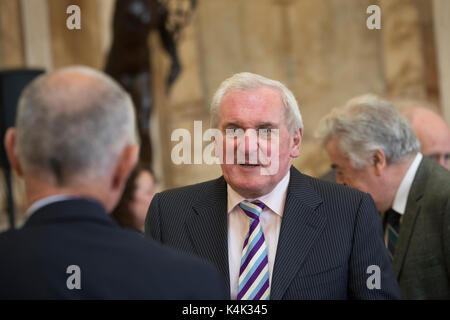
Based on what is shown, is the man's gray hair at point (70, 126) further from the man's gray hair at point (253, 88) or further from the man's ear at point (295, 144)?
the man's ear at point (295, 144)

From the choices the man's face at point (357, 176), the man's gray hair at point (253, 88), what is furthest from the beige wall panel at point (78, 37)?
the man's gray hair at point (253, 88)

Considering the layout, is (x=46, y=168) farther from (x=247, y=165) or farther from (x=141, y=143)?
(x=141, y=143)

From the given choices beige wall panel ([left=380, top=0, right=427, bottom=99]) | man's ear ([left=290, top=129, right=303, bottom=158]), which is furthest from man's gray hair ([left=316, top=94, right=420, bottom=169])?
beige wall panel ([left=380, top=0, right=427, bottom=99])

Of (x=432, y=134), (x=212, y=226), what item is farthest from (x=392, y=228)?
(x=432, y=134)

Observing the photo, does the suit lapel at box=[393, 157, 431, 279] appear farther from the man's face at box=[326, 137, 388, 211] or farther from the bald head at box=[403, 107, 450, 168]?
the bald head at box=[403, 107, 450, 168]

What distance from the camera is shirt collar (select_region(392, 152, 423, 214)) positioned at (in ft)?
11.9

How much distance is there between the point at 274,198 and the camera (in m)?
2.78

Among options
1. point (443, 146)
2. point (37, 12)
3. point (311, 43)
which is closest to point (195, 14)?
point (311, 43)

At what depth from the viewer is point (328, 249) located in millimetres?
2648

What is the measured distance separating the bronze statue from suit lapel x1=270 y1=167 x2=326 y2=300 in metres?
6.42

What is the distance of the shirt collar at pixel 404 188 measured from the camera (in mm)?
3642

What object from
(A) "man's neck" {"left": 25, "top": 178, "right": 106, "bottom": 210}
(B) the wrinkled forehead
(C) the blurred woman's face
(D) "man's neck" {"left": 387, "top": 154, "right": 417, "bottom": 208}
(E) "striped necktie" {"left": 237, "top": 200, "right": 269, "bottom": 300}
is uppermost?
(B) the wrinkled forehead

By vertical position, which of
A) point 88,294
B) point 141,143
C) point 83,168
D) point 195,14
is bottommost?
point 141,143
